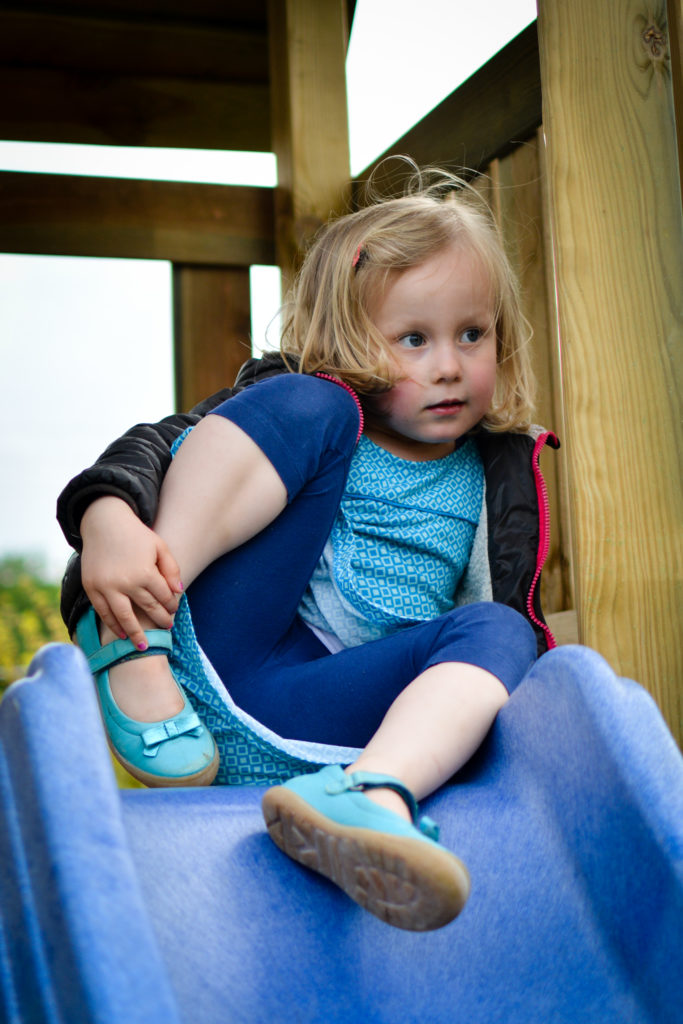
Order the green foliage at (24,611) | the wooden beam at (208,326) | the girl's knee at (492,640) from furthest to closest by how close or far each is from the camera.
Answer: the green foliage at (24,611) → the wooden beam at (208,326) → the girl's knee at (492,640)

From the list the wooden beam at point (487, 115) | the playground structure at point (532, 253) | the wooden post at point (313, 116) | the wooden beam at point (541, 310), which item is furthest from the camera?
the wooden post at point (313, 116)

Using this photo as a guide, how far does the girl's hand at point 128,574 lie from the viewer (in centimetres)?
118

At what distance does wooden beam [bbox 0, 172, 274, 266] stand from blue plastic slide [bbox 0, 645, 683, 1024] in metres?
1.87

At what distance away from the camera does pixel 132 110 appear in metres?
2.79

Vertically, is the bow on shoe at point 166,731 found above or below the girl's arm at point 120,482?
below

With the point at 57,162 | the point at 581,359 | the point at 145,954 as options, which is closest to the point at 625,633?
the point at 581,359

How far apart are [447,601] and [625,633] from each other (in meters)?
0.24

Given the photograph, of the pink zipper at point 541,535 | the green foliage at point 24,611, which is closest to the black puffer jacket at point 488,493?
the pink zipper at point 541,535

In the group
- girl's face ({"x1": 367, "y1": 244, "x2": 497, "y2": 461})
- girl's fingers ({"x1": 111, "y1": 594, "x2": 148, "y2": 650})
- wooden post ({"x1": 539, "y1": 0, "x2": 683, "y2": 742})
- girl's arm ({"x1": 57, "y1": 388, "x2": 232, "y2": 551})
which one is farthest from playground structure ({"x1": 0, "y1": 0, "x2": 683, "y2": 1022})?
girl's arm ({"x1": 57, "y1": 388, "x2": 232, "y2": 551})

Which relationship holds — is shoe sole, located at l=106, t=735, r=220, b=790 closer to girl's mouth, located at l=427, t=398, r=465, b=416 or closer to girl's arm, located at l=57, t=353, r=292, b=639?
girl's arm, located at l=57, t=353, r=292, b=639

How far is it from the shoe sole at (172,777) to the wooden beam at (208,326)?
1.55 metres

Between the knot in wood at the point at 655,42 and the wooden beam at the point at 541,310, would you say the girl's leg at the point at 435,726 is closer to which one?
the knot in wood at the point at 655,42

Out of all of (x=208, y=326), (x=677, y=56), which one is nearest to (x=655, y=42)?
(x=677, y=56)

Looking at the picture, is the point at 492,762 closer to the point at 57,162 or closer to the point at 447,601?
the point at 447,601
